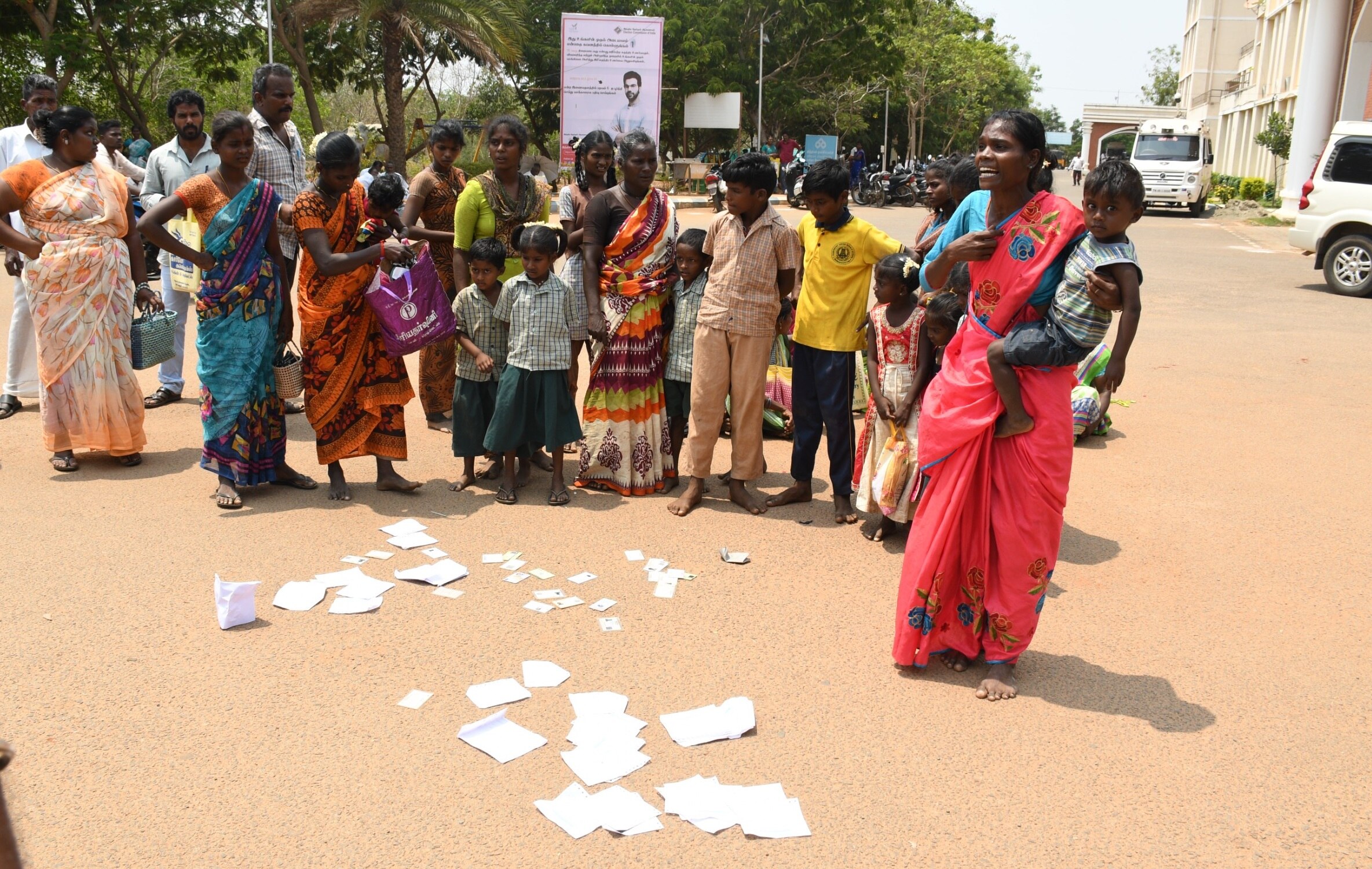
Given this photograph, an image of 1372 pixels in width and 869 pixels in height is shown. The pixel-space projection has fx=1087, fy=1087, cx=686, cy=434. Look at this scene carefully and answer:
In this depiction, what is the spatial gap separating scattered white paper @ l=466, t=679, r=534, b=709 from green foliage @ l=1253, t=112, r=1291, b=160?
96.7 feet

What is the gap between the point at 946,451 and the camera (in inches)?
135

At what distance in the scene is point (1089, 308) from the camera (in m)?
3.14

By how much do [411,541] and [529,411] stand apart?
0.93 meters

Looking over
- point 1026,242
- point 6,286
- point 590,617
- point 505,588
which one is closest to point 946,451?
point 1026,242

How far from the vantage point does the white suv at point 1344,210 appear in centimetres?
1253

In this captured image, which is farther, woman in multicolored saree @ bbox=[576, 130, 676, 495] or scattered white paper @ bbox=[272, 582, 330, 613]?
woman in multicolored saree @ bbox=[576, 130, 676, 495]

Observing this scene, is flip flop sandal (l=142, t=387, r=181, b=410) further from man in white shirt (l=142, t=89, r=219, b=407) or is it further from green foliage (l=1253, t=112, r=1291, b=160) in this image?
green foliage (l=1253, t=112, r=1291, b=160)

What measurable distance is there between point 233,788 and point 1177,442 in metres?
5.64

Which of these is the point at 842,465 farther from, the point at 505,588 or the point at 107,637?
the point at 107,637

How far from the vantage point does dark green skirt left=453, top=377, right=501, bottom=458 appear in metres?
5.45

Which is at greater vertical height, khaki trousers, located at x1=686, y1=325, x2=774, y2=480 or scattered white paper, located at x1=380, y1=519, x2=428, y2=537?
khaki trousers, located at x1=686, y1=325, x2=774, y2=480

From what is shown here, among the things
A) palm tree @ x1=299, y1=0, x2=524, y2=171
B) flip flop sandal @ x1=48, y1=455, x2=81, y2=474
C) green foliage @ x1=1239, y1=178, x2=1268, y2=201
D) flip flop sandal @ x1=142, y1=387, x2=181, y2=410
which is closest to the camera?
flip flop sandal @ x1=48, y1=455, x2=81, y2=474

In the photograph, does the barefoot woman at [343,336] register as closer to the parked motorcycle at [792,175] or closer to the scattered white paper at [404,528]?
the scattered white paper at [404,528]

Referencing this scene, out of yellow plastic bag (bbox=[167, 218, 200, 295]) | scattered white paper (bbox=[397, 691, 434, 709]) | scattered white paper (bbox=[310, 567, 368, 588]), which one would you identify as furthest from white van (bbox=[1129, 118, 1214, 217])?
scattered white paper (bbox=[397, 691, 434, 709])
